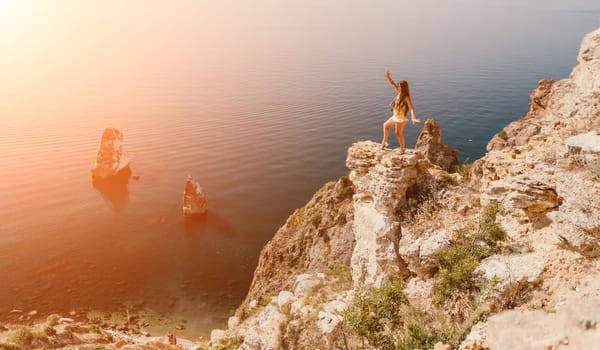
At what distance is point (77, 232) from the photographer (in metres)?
50.5

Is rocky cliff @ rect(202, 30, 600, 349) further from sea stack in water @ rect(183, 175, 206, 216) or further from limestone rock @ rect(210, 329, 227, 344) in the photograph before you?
sea stack in water @ rect(183, 175, 206, 216)

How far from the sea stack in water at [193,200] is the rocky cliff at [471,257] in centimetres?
3621

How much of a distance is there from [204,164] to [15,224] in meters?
Answer: 32.6

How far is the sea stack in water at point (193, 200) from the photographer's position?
52.8 meters

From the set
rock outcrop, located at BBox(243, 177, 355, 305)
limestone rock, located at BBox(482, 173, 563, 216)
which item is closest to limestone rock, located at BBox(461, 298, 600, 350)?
limestone rock, located at BBox(482, 173, 563, 216)

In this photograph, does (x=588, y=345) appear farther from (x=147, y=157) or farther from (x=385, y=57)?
(x=385, y=57)

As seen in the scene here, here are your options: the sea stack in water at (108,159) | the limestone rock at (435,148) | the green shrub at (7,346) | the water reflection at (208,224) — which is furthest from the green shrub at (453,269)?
the sea stack in water at (108,159)

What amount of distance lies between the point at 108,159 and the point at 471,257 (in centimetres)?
7021

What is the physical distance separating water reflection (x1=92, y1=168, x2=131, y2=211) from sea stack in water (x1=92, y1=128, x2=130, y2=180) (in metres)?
0.79

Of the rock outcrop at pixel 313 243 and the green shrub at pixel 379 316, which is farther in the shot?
the rock outcrop at pixel 313 243

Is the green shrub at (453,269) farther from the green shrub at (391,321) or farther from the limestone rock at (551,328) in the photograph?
the limestone rock at (551,328)

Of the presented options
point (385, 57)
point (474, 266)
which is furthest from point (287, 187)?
point (385, 57)

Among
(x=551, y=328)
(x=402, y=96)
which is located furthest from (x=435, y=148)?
(x=551, y=328)

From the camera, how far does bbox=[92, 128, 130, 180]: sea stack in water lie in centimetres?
6475
